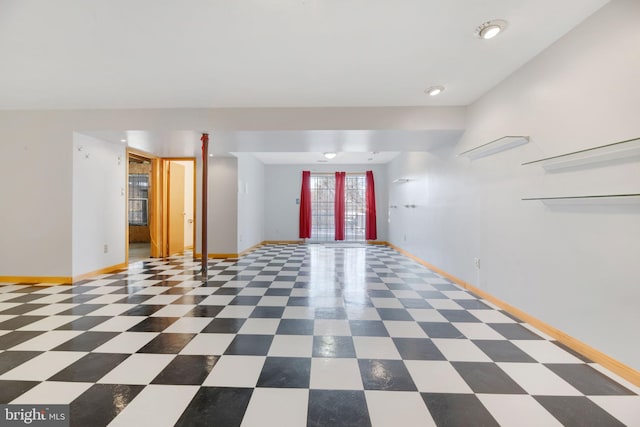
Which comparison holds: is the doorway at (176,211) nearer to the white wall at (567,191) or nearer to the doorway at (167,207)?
the doorway at (167,207)

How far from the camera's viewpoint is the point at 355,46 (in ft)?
8.18

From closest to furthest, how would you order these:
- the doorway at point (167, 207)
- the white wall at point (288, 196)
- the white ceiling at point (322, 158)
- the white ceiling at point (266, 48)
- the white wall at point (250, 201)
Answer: the white ceiling at point (266, 48), the doorway at point (167, 207), the white wall at point (250, 201), the white ceiling at point (322, 158), the white wall at point (288, 196)

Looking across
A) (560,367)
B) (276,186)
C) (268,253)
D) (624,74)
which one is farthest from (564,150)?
(276,186)

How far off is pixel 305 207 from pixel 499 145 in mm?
6846

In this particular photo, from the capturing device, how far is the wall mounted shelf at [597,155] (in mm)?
1784

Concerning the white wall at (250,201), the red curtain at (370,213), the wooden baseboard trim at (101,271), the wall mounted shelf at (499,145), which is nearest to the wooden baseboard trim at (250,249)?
the white wall at (250,201)

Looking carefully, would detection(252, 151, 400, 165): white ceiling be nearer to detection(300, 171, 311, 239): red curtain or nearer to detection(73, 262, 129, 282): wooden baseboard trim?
detection(300, 171, 311, 239): red curtain

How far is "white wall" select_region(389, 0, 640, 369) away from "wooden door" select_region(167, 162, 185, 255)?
6292mm

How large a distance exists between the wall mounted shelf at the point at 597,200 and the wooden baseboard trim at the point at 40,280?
19.8 ft

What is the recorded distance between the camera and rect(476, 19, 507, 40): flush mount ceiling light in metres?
2.14

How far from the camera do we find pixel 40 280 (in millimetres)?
4160

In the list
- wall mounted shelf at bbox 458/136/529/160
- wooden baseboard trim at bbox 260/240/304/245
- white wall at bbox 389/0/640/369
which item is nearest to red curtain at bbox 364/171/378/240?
wooden baseboard trim at bbox 260/240/304/245

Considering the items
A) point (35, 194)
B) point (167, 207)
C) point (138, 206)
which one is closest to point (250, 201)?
point (167, 207)

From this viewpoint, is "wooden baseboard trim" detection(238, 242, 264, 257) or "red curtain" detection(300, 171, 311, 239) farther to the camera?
"red curtain" detection(300, 171, 311, 239)
